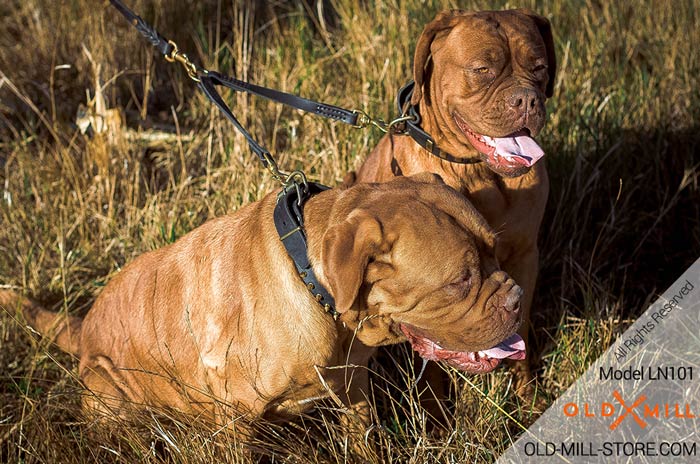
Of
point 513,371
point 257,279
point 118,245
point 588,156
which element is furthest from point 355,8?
point 257,279

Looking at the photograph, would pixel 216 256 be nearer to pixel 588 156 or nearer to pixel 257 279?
pixel 257 279

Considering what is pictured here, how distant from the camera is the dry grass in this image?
416 cm

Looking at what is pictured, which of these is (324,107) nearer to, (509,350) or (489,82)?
(489,82)

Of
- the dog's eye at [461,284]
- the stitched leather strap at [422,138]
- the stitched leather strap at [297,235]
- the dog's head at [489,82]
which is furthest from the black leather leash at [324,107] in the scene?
the dog's eye at [461,284]

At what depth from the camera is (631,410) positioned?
3854 millimetres

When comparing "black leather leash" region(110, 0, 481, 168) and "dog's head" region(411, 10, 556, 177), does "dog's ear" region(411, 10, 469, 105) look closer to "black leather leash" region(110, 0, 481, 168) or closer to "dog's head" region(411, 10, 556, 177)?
"dog's head" region(411, 10, 556, 177)

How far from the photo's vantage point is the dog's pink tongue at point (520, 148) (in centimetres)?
386

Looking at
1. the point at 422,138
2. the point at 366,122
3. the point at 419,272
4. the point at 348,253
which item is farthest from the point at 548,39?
the point at 348,253

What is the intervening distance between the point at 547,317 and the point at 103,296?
2.36 meters

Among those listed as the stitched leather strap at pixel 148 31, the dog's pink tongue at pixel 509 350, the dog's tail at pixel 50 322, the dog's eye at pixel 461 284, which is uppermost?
the stitched leather strap at pixel 148 31

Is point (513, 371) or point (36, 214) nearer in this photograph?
point (513, 371)

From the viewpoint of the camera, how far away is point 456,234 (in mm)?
3037

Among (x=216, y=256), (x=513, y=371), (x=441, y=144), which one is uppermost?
(x=441, y=144)

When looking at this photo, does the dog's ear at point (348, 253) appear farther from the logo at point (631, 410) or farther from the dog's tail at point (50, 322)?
the dog's tail at point (50, 322)
